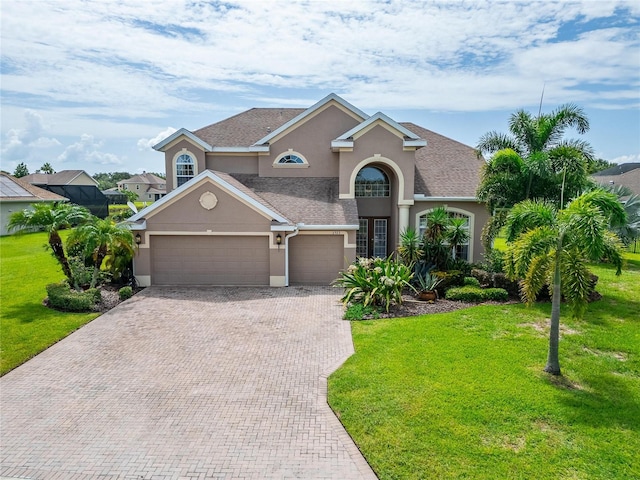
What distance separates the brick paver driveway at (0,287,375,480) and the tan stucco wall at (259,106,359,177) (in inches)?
386

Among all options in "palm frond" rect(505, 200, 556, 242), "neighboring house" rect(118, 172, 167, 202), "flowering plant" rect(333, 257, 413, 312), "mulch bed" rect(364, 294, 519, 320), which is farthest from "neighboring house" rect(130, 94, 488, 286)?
"neighboring house" rect(118, 172, 167, 202)

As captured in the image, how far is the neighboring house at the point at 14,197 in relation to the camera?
35.9 meters

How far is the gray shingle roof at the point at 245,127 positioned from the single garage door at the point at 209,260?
21.7ft

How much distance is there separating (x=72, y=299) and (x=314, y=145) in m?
12.9

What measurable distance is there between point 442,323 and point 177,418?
8314mm

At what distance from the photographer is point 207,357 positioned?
1096cm

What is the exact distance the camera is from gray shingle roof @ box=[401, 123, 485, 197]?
68.2ft

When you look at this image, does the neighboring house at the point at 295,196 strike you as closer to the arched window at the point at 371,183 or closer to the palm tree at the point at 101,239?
the arched window at the point at 371,183

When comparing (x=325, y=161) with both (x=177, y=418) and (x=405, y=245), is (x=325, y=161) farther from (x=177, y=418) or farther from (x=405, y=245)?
(x=177, y=418)

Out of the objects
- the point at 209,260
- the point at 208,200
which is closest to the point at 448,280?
the point at 209,260

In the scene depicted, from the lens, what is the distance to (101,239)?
52.6 feet

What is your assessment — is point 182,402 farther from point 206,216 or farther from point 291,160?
point 291,160

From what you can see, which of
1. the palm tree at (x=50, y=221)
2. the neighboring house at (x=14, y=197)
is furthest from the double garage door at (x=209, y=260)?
the neighboring house at (x=14, y=197)

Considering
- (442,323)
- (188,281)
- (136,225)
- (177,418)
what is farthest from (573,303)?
(136,225)
